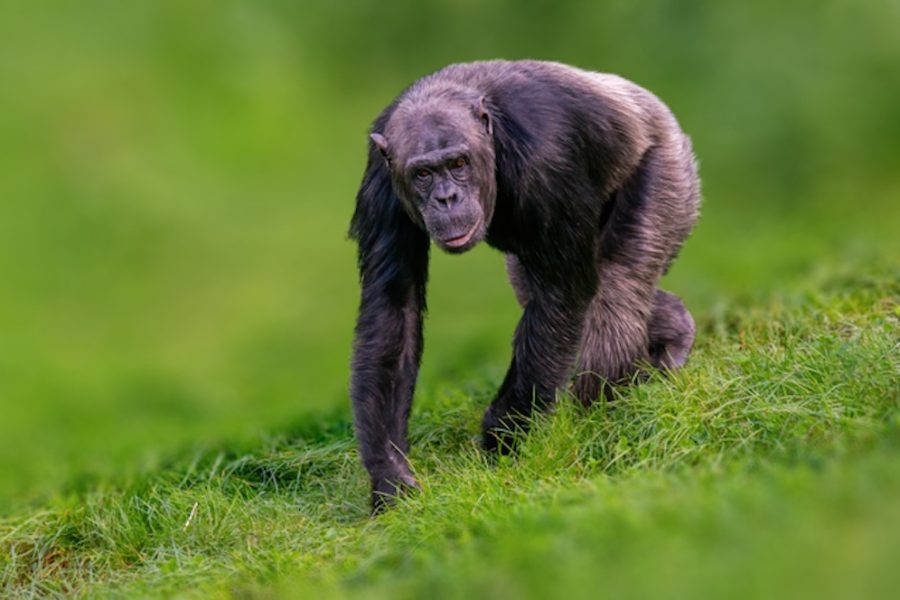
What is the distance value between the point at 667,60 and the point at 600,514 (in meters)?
13.7

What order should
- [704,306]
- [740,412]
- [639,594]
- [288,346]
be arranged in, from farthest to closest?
1. [288,346]
2. [704,306]
3. [740,412]
4. [639,594]

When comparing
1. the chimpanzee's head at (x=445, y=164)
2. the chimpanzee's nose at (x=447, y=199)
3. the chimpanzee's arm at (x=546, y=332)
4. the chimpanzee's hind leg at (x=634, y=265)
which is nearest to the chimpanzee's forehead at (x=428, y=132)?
the chimpanzee's head at (x=445, y=164)

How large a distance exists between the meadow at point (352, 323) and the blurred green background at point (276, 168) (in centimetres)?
4

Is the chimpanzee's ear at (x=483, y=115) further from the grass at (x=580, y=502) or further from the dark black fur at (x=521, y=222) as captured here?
the grass at (x=580, y=502)

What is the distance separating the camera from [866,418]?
5.81 metres

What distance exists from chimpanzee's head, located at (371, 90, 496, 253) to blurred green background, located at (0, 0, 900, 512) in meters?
5.63

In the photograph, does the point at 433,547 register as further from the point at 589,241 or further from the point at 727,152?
the point at 727,152

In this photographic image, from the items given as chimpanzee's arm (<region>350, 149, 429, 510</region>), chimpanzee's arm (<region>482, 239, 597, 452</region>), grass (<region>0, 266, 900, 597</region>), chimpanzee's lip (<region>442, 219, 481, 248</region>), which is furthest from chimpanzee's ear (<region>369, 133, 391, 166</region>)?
grass (<region>0, 266, 900, 597</region>)

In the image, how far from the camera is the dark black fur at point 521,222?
6289 millimetres

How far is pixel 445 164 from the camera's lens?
20.3ft

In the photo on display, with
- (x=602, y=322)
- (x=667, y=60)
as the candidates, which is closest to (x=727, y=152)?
(x=667, y=60)

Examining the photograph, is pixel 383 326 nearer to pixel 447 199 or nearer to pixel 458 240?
pixel 458 240

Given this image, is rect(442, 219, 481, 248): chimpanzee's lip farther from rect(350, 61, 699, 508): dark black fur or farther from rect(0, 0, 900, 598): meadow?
rect(0, 0, 900, 598): meadow

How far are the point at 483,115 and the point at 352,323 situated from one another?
854cm
